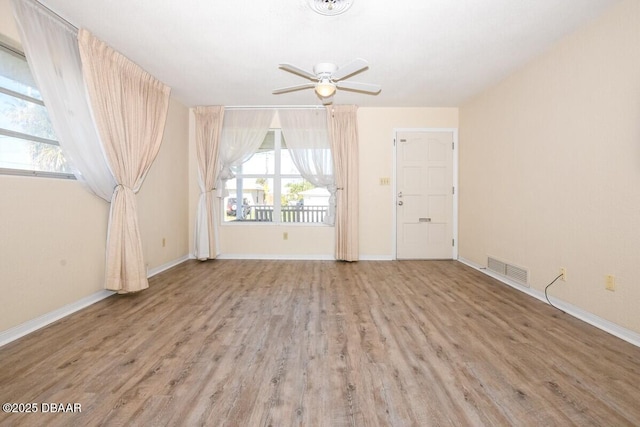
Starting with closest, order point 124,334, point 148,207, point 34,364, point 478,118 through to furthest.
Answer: point 34,364 → point 124,334 → point 148,207 → point 478,118

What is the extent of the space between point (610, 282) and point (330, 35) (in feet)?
10.6

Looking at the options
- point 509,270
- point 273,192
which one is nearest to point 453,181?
point 509,270

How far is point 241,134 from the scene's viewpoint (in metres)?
4.72

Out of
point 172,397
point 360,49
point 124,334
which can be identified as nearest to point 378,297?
point 172,397

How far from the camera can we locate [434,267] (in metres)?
4.29

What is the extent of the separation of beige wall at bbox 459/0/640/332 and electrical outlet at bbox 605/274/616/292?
3cm

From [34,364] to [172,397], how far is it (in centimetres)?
107

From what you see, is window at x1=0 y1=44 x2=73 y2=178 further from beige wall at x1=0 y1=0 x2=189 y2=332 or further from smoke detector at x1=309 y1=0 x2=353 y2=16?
smoke detector at x1=309 y1=0 x2=353 y2=16

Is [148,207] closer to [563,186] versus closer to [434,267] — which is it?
[434,267]

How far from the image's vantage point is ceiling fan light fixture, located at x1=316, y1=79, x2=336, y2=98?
8.61ft

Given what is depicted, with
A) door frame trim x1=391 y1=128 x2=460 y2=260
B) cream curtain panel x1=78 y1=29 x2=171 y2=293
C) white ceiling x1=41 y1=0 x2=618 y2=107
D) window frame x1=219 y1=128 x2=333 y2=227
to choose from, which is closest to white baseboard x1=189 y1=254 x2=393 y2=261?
door frame trim x1=391 y1=128 x2=460 y2=260

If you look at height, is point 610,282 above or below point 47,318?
above

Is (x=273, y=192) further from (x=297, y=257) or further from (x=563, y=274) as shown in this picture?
(x=563, y=274)

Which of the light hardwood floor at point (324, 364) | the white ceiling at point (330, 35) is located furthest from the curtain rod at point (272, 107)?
the light hardwood floor at point (324, 364)
